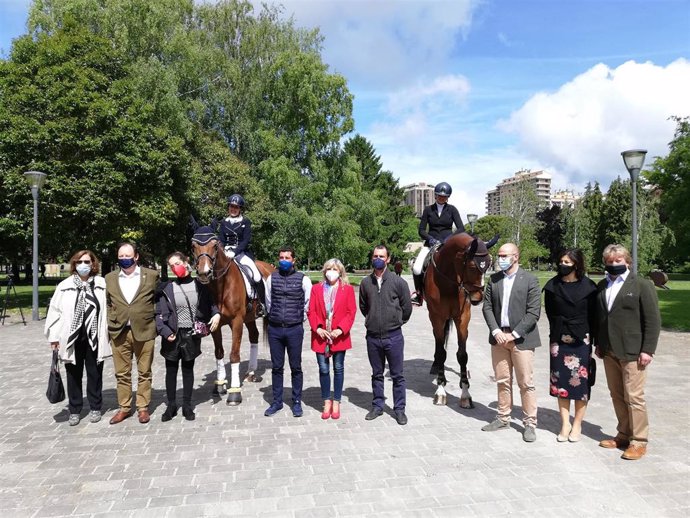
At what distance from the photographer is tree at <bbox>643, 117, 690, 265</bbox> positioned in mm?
19250

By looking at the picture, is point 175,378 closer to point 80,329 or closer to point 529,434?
point 80,329

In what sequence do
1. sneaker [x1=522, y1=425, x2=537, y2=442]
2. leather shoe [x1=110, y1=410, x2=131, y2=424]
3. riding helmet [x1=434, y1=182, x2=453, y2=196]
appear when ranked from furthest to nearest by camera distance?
riding helmet [x1=434, y1=182, x2=453, y2=196], leather shoe [x1=110, y1=410, x2=131, y2=424], sneaker [x1=522, y1=425, x2=537, y2=442]

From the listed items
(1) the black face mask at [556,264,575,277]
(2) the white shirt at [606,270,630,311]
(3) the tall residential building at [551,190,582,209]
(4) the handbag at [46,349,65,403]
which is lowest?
(4) the handbag at [46,349,65,403]

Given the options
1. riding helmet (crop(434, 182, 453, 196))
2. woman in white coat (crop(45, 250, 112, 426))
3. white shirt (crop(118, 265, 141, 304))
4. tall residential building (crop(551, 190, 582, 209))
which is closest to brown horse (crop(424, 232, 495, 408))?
riding helmet (crop(434, 182, 453, 196))

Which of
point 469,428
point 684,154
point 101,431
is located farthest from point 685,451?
point 684,154

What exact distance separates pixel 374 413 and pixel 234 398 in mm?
2250

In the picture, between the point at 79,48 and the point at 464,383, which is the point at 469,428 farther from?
the point at 79,48

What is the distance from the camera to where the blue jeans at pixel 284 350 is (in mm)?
6402

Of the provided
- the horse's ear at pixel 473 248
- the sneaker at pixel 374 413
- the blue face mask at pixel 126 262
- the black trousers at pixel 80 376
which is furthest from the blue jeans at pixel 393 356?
the black trousers at pixel 80 376

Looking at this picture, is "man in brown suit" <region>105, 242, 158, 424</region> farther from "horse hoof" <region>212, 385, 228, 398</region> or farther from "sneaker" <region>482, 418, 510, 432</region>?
"sneaker" <region>482, 418, 510, 432</region>

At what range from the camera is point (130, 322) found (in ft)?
20.0

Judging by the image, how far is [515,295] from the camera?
5.62 metres

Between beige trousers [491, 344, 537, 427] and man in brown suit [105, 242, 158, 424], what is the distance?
4.66 m

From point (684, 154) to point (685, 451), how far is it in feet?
62.2
